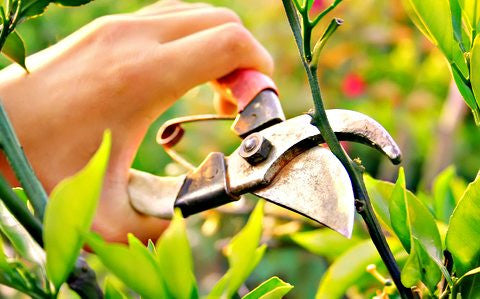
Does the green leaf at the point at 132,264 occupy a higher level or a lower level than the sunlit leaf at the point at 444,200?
higher

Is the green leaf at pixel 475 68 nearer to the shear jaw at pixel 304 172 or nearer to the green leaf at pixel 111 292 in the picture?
the shear jaw at pixel 304 172

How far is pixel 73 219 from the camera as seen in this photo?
1.28 ft

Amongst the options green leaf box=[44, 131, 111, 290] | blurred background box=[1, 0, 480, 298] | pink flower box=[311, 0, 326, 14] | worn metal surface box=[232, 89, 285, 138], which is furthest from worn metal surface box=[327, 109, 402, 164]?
pink flower box=[311, 0, 326, 14]

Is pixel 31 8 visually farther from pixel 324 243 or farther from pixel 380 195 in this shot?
pixel 324 243

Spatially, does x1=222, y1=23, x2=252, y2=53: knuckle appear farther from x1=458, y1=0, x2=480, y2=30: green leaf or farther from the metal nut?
x1=458, y1=0, x2=480, y2=30: green leaf

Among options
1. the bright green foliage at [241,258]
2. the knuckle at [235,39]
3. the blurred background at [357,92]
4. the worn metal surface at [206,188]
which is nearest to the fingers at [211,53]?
the knuckle at [235,39]

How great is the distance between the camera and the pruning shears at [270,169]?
51cm

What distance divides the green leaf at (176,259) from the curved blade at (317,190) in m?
0.09

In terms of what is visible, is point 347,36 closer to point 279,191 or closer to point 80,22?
point 80,22

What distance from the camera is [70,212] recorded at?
389 mm

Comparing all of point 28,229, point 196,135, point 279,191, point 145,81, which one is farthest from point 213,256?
point 28,229

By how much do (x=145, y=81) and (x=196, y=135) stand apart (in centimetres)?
115

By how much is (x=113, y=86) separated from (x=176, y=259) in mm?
330

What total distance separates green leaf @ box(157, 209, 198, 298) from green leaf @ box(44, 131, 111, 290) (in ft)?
0.14
